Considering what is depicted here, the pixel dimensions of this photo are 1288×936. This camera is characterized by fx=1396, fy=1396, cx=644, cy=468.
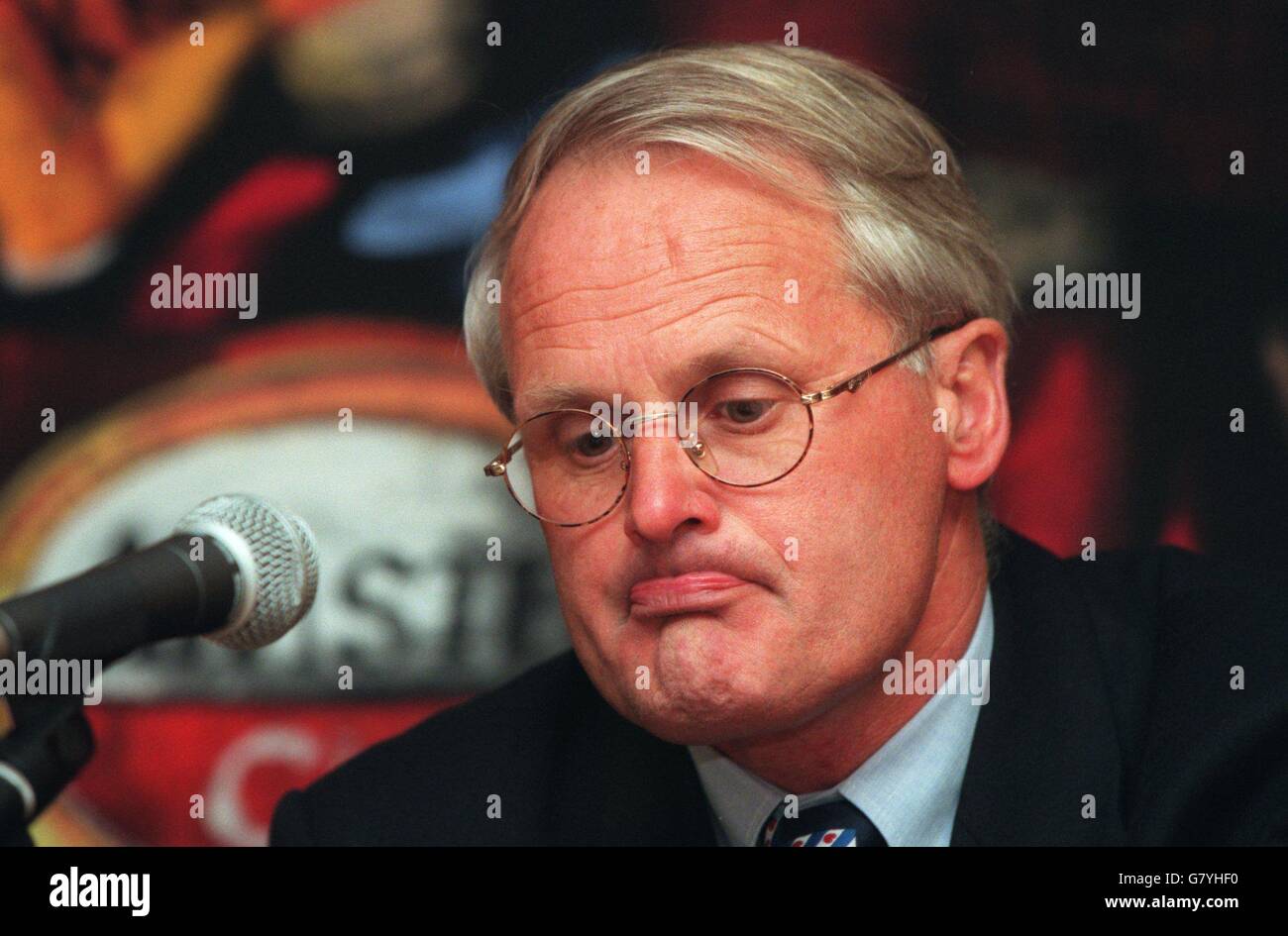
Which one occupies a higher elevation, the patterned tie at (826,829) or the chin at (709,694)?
the chin at (709,694)

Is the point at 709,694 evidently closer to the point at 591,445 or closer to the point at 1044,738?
the point at 591,445

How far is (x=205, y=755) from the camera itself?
310 centimetres

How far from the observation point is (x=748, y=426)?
82.0 inches

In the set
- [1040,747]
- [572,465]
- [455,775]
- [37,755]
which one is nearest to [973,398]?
[1040,747]

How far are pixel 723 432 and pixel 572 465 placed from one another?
0.90 ft

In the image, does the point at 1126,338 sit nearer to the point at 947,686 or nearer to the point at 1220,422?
the point at 1220,422

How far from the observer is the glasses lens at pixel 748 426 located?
6.77 feet

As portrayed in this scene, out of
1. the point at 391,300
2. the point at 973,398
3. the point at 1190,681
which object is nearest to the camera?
the point at 1190,681

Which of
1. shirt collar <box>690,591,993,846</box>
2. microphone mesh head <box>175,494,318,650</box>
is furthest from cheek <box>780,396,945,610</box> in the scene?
microphone mesh head <box>175,494,318,650</box>

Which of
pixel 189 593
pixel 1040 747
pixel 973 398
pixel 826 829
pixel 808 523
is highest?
pixel 973 398

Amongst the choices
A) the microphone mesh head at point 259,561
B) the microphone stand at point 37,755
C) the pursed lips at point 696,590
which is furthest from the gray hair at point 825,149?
the microphone stand at point 37,755

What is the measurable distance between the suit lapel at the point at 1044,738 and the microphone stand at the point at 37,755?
4.28 feet

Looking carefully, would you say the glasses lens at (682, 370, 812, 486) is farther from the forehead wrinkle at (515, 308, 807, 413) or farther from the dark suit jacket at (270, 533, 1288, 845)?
the dark suit jacket at (270, 533, 1288, 845)

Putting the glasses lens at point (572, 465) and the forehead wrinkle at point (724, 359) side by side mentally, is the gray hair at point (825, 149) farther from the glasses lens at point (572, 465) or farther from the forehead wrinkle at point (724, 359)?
the glasses lens at point (572, 465)
